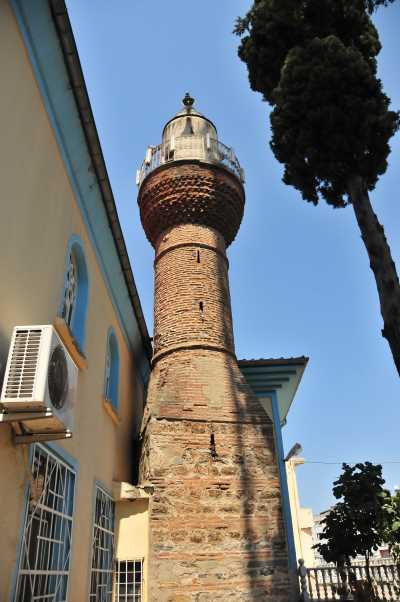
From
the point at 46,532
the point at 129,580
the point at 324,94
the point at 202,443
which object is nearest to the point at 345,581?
the point at 202,443

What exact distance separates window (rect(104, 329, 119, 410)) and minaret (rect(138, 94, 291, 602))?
0.61 metres

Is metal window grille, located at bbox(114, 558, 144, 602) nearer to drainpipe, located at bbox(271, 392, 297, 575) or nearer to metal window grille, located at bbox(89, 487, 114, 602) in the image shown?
metal window grille, located at bbox(89, 487, 114, 602)

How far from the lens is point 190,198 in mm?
9383

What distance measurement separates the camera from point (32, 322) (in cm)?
382

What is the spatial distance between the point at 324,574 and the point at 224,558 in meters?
3.30

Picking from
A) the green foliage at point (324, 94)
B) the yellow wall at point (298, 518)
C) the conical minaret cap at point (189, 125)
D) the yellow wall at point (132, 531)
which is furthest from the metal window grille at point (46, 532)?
the yellow wall at point (298, 518)

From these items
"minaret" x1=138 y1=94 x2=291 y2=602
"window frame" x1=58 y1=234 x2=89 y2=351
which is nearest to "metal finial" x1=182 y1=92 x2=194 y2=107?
"minaret" x1=138 y1=94 x2=291 y2=602

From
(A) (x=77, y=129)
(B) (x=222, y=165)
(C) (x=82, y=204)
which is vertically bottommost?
(C) (x=82, y=204)

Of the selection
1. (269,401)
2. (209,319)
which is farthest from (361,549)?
(209,319)

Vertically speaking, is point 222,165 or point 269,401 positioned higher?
point 222,165

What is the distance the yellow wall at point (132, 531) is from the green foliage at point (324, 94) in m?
4.68

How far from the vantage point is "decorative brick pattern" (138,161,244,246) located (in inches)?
371

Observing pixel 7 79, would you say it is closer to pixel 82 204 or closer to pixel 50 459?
pixel 82 204

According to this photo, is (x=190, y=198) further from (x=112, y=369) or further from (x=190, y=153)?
(x=112, y=369)
